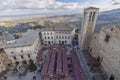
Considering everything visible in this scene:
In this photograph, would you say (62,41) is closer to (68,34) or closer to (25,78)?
(68,34)

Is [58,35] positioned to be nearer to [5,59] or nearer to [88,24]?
[88,24]

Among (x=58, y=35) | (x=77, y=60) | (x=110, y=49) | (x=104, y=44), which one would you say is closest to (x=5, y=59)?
(x=58, y=35)

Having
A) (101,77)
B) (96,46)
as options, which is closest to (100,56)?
(96,46)

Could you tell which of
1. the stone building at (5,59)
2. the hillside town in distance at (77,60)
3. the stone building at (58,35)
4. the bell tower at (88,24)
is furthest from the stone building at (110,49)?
the stone building at (5,59)

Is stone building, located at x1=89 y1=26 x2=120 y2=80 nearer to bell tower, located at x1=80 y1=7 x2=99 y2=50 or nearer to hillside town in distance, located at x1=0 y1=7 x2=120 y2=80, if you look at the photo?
hillside town in distance, located at x1=0 y1=7 x2=120 y2=80

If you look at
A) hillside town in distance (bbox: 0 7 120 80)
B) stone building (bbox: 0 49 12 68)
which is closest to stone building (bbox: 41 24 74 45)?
hillside town in distance (bbox: 0 7 120 80)

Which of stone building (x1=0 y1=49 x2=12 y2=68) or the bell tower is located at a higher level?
the bell tower
